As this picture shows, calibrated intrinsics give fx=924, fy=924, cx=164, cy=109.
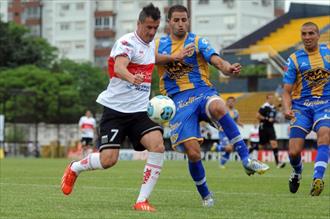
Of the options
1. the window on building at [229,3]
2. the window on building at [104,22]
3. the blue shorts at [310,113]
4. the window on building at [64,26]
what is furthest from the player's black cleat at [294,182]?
the window on building at [64,26]

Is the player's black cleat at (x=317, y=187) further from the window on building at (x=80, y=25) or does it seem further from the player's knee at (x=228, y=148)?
the window on building at (x=80, y=25)

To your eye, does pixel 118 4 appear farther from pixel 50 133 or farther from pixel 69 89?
pixel 50 133

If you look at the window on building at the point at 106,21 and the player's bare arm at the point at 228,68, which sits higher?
the player's bare arm at the point at 228,68

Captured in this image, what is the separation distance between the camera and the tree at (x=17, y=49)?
75875 millimetres

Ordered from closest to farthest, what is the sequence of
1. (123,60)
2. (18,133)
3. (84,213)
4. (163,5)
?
(84,213)
(123,60)
(18,133)
(163,5)

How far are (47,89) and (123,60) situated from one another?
195 feet

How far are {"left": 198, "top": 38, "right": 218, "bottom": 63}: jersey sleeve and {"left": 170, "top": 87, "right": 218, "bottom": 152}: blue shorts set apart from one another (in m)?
0.44

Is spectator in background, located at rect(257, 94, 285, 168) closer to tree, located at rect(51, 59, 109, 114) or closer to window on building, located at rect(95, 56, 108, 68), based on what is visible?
tree, located at rect(51, 59, 109, 114)

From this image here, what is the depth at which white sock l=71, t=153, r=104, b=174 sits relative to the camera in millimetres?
10555

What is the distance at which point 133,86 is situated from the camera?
34.2 ft

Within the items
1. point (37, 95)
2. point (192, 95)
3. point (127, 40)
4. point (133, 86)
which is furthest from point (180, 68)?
point (37, 95)

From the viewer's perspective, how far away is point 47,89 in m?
69.1

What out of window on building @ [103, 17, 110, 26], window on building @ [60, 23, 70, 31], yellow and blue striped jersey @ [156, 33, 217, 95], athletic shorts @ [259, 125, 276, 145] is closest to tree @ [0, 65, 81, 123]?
athletic shorts @ [259, 125, 276, 145]

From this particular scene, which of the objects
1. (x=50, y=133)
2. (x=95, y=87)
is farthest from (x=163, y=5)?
(x=50, y=133)
